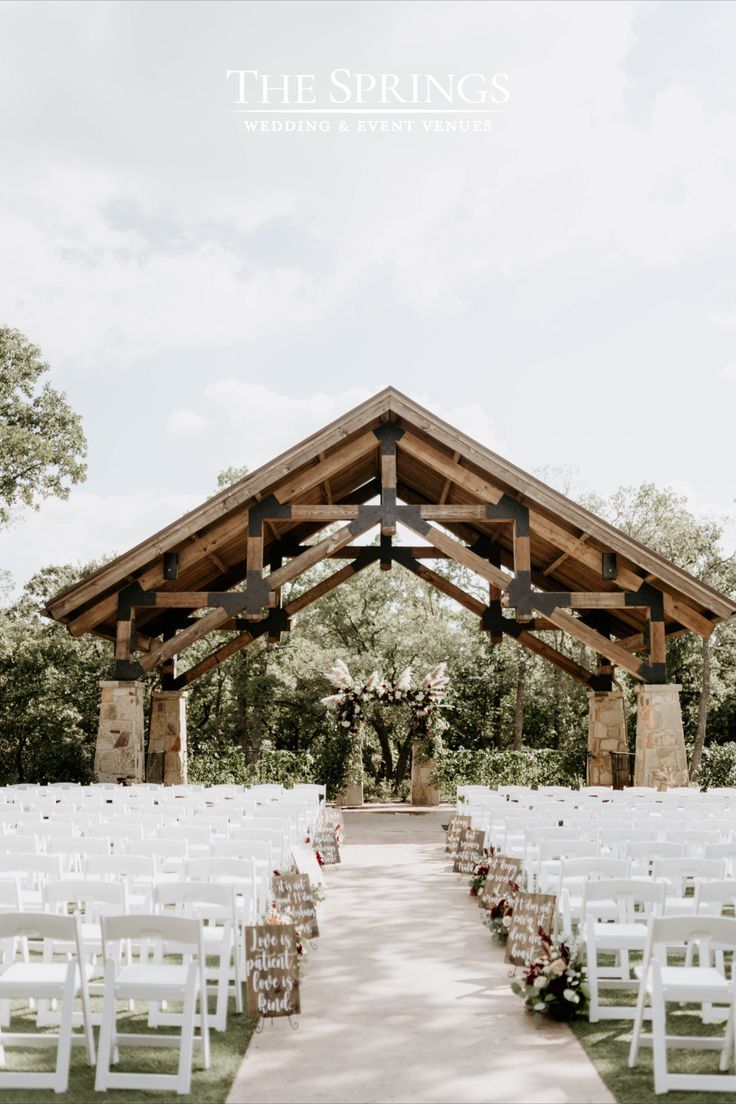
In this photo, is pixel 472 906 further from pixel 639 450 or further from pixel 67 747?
pixel 639 450

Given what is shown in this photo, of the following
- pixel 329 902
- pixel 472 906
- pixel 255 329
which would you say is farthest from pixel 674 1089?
pixel 255 329

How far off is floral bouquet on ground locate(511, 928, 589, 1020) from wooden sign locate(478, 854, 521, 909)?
2004 millimetres

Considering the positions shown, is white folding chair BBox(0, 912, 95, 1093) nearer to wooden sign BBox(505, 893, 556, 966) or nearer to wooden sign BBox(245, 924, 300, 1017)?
wooden sign BBox(245, 924, 300, 1017)

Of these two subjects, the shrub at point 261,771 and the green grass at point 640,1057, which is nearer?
the green grass at point 640,1057

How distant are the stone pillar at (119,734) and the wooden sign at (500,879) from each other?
8.56m

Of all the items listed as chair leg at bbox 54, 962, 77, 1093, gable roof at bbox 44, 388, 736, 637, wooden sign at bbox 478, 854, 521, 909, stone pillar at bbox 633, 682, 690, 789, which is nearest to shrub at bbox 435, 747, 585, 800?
gable roof at bbox 44, 388, 736, 637

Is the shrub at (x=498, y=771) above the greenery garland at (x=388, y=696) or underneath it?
underneath

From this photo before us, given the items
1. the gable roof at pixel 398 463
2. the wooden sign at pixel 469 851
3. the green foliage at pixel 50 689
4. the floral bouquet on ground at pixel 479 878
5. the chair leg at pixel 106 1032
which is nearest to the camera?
the chair leg at pixel 106 1032

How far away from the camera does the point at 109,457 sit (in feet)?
118

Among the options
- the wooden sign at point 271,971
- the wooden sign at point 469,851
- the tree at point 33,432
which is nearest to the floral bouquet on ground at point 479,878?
the wooden sign at point 469,851

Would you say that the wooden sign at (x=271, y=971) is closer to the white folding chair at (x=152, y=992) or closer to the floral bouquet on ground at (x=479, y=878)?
the white folding chair at (x=152, y=992)

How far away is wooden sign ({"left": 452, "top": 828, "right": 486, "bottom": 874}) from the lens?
35.4 feet

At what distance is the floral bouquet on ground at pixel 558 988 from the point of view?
18.6ft

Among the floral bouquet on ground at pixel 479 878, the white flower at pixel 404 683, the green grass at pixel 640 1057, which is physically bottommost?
the green grass at pixel 640 1057
